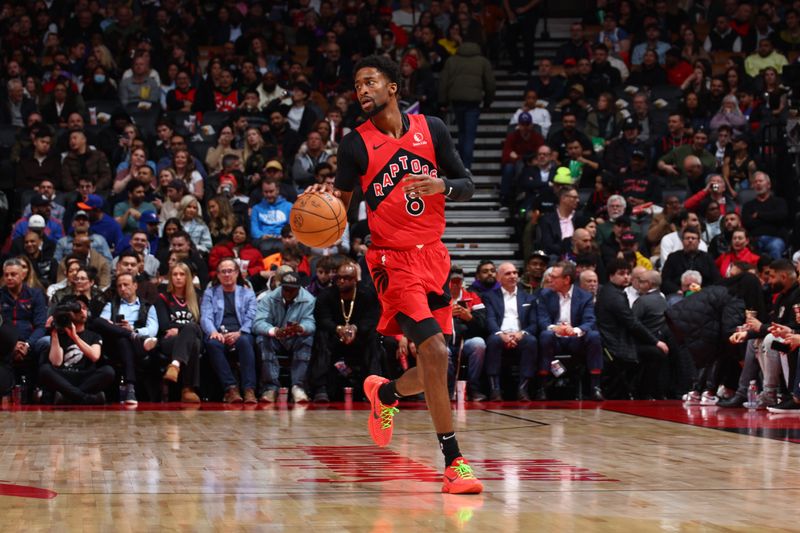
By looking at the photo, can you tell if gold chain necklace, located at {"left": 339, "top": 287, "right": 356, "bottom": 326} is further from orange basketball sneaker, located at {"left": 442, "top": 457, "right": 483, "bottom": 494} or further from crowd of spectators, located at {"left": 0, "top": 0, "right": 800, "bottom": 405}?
orange basketball sneaker, located at {"left": 442, "top": 457, "right": 483, "bottom": 494}

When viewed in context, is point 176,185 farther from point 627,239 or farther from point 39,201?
point 627,239

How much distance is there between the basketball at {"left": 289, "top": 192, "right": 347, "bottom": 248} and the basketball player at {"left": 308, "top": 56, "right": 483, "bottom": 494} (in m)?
0.10

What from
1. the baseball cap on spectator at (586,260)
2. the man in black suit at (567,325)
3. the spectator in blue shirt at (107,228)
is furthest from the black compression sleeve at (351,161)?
the spectator in blue shirt at (107,228)

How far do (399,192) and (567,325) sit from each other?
6.27 meters

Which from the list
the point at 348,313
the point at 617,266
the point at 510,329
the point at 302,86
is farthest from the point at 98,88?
the point at 617,266

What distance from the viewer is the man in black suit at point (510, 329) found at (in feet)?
38.7

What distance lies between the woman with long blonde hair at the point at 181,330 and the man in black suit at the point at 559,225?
14.4 feet

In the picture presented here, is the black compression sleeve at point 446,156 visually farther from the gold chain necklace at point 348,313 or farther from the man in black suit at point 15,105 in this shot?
the man in black suit at point 15,105

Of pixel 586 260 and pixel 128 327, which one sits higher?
pixel 586 260

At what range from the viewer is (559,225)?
1427cm

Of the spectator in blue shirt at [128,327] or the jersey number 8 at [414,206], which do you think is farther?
the spectator in blue shirt at [128,327]

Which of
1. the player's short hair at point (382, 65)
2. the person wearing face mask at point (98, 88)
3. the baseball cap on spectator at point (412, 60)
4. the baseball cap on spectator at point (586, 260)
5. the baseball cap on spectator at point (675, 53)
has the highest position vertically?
the baseball cap on spectator at point (675, 53)

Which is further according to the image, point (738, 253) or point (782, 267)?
point (738, 253)

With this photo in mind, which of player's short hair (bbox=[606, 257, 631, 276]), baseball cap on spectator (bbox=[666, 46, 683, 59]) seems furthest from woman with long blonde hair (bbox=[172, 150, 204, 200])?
baseball cap on spectator (bbox=[666, 46, 683, 59])
